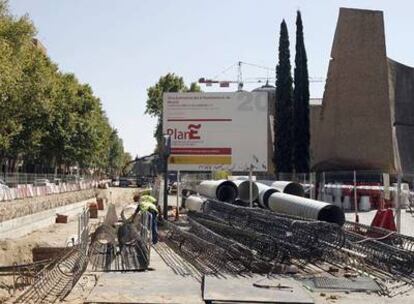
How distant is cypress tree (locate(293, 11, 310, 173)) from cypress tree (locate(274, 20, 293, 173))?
1.89ft

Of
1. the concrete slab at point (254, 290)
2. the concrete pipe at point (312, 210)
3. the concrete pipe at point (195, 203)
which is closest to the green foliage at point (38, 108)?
the concrete pipe at point (195, 203)

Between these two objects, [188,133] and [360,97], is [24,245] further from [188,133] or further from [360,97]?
[360,97]

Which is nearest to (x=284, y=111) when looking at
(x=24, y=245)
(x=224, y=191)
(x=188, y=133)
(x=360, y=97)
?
(x=360, y=97)

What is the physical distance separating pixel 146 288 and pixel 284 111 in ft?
153

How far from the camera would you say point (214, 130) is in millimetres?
28469

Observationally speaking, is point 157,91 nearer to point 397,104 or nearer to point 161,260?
point 397,104

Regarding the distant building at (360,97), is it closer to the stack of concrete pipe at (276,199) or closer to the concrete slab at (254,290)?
the stack of concrete pipe at (276,199)

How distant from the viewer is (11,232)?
2269 centimetres

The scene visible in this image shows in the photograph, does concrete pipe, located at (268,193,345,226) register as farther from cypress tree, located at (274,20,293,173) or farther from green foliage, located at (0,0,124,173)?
cypress tree, located at (274,20,293,173)

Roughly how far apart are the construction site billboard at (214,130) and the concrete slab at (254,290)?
17457mm

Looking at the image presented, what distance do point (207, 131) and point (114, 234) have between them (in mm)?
13458

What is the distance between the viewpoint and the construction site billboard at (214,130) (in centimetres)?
2817

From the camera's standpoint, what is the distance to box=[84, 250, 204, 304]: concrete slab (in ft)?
29.7

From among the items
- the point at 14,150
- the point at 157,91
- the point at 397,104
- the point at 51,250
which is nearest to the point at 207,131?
the point at 51,250
